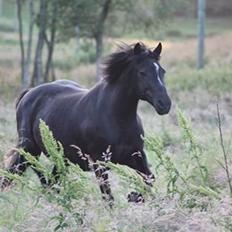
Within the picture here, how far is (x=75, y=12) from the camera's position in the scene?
1094 inches

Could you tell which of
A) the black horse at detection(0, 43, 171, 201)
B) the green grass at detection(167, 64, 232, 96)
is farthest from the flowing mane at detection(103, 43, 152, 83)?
the green grass at detection(167, 64, 232, 96)

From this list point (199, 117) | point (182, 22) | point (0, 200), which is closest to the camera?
point (0, 200)

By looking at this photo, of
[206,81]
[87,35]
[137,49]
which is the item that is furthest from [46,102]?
[87,35]

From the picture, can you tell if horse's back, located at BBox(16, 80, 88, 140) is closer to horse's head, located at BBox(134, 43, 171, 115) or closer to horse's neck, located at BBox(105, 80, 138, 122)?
horse's neck, located at BBox(105, 80, 138, 122)

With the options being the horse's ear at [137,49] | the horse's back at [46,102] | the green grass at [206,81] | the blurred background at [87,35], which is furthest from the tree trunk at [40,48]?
the horse's ear at [137,49]

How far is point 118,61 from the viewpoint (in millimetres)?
9484

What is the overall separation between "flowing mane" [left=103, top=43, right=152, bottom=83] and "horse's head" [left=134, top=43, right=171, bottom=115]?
10 cm

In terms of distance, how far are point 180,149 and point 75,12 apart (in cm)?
1444

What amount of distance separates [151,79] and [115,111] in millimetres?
658

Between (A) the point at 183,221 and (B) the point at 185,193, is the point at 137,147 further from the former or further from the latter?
(A) the point at 183,221

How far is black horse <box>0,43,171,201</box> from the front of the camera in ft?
29.8

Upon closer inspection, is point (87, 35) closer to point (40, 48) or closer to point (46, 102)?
point (40, 48)

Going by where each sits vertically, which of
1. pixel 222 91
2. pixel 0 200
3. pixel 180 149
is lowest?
pixel 222 91

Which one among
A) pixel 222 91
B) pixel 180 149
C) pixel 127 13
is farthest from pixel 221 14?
pixel 180 149
